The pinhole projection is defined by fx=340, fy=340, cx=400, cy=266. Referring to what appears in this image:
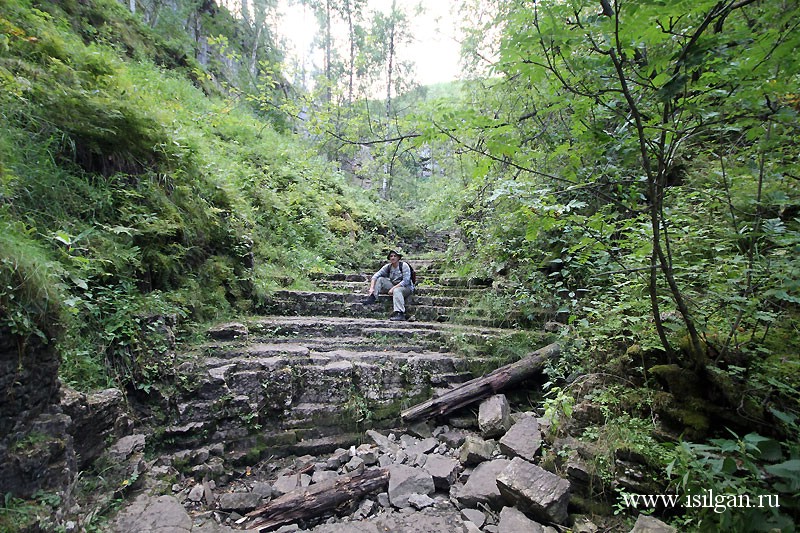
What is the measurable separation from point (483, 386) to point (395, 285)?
296 centimetres

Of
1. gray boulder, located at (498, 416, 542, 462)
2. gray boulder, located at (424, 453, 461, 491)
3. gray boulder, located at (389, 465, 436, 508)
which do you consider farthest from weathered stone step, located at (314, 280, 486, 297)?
gray boulder, located at (389, 465, 436, 508)

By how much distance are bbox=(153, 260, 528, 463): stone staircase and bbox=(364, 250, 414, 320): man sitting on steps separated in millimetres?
365

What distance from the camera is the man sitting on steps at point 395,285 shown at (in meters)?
6.43

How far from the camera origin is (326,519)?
3.14 metres

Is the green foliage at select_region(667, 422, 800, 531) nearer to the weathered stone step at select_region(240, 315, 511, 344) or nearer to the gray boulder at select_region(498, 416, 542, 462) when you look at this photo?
the gray boulder at select_region(498, 416, 542, 462)

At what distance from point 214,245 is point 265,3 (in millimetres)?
17175

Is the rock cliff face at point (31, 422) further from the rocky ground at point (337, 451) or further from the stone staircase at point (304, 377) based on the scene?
the stone staircase at point (304, 377)

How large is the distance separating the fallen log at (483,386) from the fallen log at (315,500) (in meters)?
1.01

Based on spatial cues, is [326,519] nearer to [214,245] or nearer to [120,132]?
[214,245]

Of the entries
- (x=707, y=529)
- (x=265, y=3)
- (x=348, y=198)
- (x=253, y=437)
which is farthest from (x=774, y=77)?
(x=265, y=3)

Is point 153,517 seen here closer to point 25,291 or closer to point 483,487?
point 25,291

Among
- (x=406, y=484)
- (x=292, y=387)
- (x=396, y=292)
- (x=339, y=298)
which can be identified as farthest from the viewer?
(x=339, y=298)

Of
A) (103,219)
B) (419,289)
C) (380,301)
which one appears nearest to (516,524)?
(380,301)

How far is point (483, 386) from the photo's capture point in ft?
14.6
